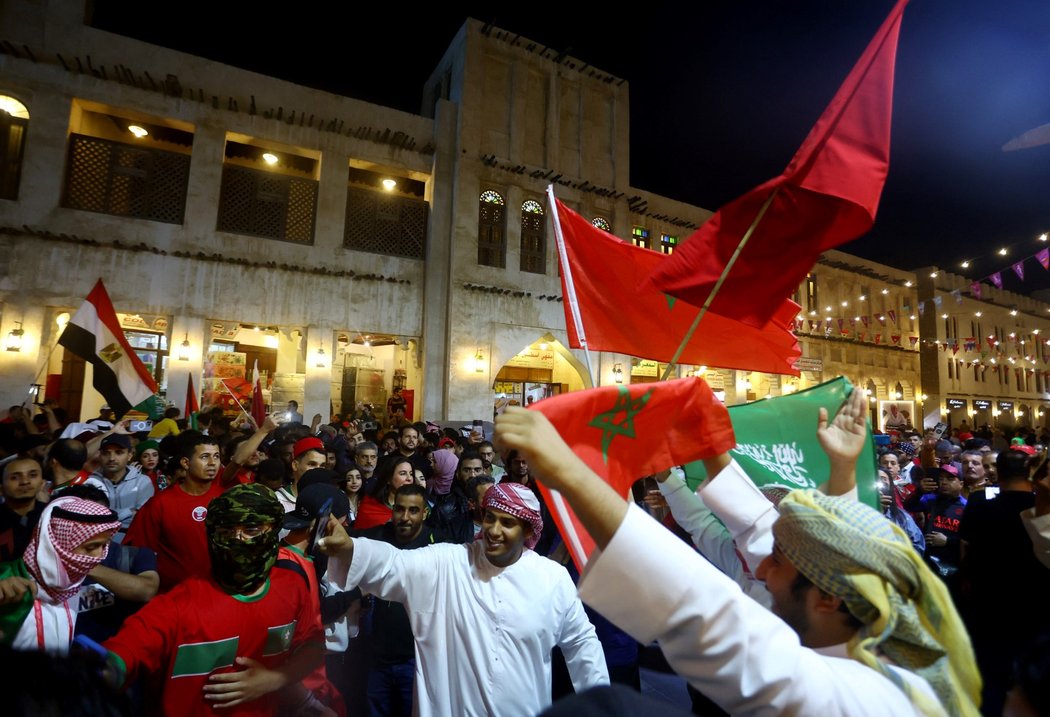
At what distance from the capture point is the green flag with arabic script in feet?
10.9

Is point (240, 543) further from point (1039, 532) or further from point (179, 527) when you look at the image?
point (1039, 532)

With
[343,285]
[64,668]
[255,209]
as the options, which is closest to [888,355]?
[343,285]

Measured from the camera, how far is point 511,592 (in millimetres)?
2691

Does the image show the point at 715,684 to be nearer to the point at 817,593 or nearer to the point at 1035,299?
the point at 817,593

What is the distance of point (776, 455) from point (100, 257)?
14.4 metres

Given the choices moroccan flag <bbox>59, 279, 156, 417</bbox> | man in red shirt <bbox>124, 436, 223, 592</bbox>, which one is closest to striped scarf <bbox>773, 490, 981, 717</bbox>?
man in red shirt <bbox>124, 436, 223, 592</bbox>

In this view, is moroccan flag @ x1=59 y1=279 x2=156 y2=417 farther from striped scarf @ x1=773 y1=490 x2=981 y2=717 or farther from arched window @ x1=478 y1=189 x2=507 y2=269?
arched window @ x1=478 y1=189 x2=507 y2=269

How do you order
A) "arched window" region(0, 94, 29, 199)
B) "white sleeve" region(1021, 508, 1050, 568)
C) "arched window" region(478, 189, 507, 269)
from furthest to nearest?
"arched window" region(478, 189, 507, 269)
"arched window" region(0, 94, 29, 199)
"white sleeve" region(1021, 508, 1050, 568)

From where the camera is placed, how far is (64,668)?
2.98 feet

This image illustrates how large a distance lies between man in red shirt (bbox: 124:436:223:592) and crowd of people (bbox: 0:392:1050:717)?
1cm

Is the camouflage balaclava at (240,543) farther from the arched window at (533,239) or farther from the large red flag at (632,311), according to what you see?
the arched window at (533,239)

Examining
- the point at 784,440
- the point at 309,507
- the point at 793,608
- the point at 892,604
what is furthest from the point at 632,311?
the point at 892,604

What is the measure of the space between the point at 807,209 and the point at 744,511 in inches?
64.5

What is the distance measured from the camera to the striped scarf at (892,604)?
123 centimetres
